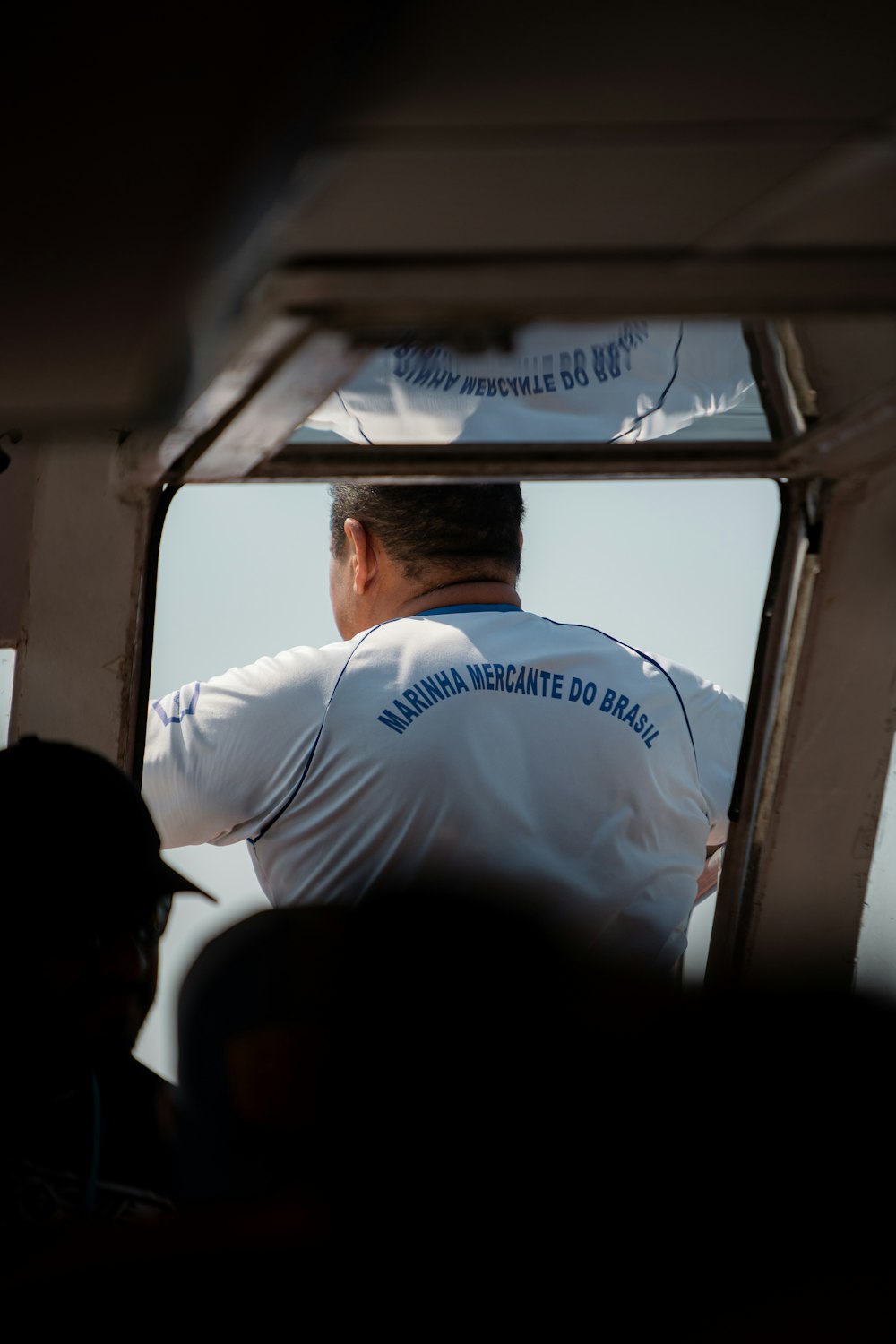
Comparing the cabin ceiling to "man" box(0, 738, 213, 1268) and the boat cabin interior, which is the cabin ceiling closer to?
the boat cabin interior

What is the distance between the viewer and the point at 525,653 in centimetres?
214

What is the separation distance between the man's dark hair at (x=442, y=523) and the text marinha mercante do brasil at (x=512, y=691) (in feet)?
0.87

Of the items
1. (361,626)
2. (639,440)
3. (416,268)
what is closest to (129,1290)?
(416,268)

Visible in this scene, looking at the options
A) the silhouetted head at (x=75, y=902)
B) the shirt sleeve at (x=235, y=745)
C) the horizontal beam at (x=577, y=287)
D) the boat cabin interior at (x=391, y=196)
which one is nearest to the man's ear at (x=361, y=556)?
the shirt sleeve at (x=235, y=745)

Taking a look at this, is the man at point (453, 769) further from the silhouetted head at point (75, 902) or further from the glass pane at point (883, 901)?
the silhouetted head at point (75, 902)

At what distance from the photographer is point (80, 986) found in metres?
1.44

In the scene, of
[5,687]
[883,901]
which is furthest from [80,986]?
[883,901]

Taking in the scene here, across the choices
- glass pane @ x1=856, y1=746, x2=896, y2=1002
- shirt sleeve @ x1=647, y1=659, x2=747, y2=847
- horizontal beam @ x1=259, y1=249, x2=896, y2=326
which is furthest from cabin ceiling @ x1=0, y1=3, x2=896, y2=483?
glass pane @ x1=856, y1=746, x2=896, y2=1002

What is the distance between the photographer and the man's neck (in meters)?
2.28

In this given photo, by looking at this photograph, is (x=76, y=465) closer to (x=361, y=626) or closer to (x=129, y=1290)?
(x=361, y=626)

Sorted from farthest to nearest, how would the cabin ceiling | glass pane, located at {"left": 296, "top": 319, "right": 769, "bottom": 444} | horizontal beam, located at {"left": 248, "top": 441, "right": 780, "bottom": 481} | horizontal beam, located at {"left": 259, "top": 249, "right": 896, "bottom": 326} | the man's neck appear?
the man's neck < horizontal beam, located at {"left": 248, "top": 441, "right": 780, "bottom": 481} < glass pane, located at {"left": 296, "top": 319, "right": 769, "bottom": 444} < horizontal beam, located at {"left": 259, "top": 249, "right": 896, "bottom": 326} < the cabin ceiling

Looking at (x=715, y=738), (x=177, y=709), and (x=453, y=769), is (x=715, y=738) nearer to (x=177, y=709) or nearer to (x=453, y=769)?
(x=453, y=769)

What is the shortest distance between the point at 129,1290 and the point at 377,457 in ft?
4.40

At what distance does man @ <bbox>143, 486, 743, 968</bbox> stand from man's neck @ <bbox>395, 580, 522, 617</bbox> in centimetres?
4
